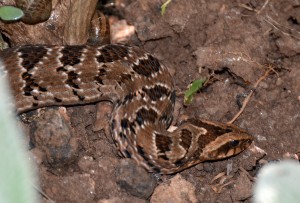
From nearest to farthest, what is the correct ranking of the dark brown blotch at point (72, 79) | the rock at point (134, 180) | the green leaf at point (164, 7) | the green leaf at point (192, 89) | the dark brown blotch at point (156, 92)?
the rock at point (134, 180) → the dark brown blotch at point (72, 79) → the dark brown blotch at point (156, 92) → the green leaf at point (192, 89) → the green leaf at point (164, 7)

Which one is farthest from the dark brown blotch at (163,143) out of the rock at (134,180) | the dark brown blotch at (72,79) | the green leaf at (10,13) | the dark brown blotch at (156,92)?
the green leaf at (10,13)

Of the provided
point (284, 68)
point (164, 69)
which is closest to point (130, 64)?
point (164, 69)

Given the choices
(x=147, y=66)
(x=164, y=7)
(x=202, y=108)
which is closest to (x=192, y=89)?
(x=202, y=108)

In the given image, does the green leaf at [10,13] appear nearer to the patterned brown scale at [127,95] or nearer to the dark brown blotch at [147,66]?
the patterned brown scale at [127,95]

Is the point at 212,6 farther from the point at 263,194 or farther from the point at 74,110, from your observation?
the point at 263,194

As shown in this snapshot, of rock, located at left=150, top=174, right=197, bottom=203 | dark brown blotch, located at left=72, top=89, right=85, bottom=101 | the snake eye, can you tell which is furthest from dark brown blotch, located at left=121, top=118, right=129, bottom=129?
the snake eye

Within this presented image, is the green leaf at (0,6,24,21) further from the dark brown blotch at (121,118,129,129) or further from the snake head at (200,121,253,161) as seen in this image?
the snake head at (200,121,253,161)

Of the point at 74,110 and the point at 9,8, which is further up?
the point at 9,8
